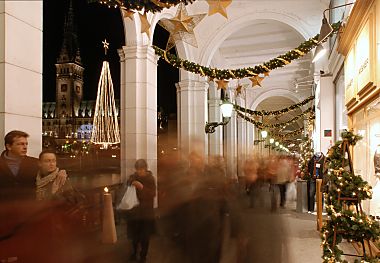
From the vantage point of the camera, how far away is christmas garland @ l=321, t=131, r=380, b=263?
4.83m

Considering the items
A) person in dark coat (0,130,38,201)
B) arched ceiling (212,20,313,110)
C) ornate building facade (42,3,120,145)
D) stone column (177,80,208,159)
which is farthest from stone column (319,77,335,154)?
ornate building facade (42,3,120,145)

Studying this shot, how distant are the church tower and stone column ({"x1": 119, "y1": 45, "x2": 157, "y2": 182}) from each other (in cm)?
8352

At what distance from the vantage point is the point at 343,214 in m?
4.93

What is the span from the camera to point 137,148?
30.4 feet

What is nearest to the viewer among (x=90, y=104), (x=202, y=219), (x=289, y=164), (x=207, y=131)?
(x=202, y=219)

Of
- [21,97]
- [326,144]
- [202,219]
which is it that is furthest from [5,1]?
[326,144]

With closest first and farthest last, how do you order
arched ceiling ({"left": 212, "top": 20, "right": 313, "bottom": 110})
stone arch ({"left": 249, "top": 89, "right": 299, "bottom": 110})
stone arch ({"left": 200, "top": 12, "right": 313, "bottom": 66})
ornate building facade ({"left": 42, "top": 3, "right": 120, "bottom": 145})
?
1. stone arch ({"left": 200, "top": 12, "right": 313, "bottom": 66})
2. arched ceiling ({"left": 212, "top": 20, "right": 313, "bottom": 110})
3. stone arch ({"left": 249, "top": 89, "right": 299, "bottom": 110})
4. ornate building facade ({"left": 42, "top": 3, "right": 120, "bottom": 145})

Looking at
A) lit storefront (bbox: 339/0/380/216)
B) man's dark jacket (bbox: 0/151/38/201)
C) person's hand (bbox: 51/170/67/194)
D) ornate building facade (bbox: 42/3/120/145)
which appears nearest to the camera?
man's dark jacket (bbox: 0/151/38/201)

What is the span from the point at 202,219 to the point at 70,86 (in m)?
97.7

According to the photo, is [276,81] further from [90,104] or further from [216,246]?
[90,104]

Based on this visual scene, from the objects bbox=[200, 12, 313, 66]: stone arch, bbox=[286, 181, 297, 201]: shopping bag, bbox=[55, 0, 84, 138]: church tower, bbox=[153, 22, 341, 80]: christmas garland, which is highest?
bbox=[55, 0, 84, 138]: church tower

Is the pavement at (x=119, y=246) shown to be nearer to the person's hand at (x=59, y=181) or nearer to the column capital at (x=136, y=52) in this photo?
the person's hand at (x=59, y=181)

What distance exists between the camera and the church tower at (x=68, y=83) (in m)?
91.7

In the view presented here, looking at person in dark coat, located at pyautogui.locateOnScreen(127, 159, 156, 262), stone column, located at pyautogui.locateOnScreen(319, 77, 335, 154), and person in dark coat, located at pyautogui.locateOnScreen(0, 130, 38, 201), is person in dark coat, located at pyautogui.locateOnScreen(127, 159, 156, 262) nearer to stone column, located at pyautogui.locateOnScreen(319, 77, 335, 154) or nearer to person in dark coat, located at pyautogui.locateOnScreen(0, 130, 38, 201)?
person in dark coat, located at pyautogui.locateOnScreen(0, 130, 38, 201)
